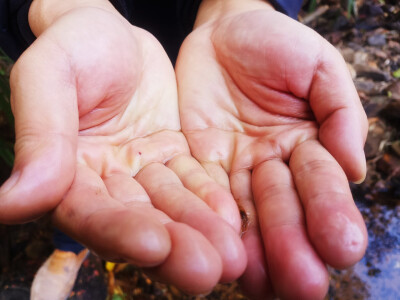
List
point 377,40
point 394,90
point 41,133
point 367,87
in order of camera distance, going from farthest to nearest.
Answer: point 377,40
point 367,87
point 394,90
point 41,133

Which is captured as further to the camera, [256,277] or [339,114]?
[339,114]

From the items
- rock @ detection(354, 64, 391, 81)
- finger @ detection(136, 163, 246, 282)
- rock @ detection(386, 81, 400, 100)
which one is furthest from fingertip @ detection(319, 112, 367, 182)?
rock @ detection(354, 64, 391, 81)

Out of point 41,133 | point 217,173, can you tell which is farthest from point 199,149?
point 41,133

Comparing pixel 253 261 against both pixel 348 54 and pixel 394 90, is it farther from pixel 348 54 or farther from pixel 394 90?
pixel 348 54

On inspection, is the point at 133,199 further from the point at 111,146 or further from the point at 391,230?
the point at 391,230

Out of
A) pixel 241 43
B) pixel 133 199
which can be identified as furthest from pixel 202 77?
pixel 133 199

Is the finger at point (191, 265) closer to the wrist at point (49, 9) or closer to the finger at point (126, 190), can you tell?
the finger at point (126, 190)
